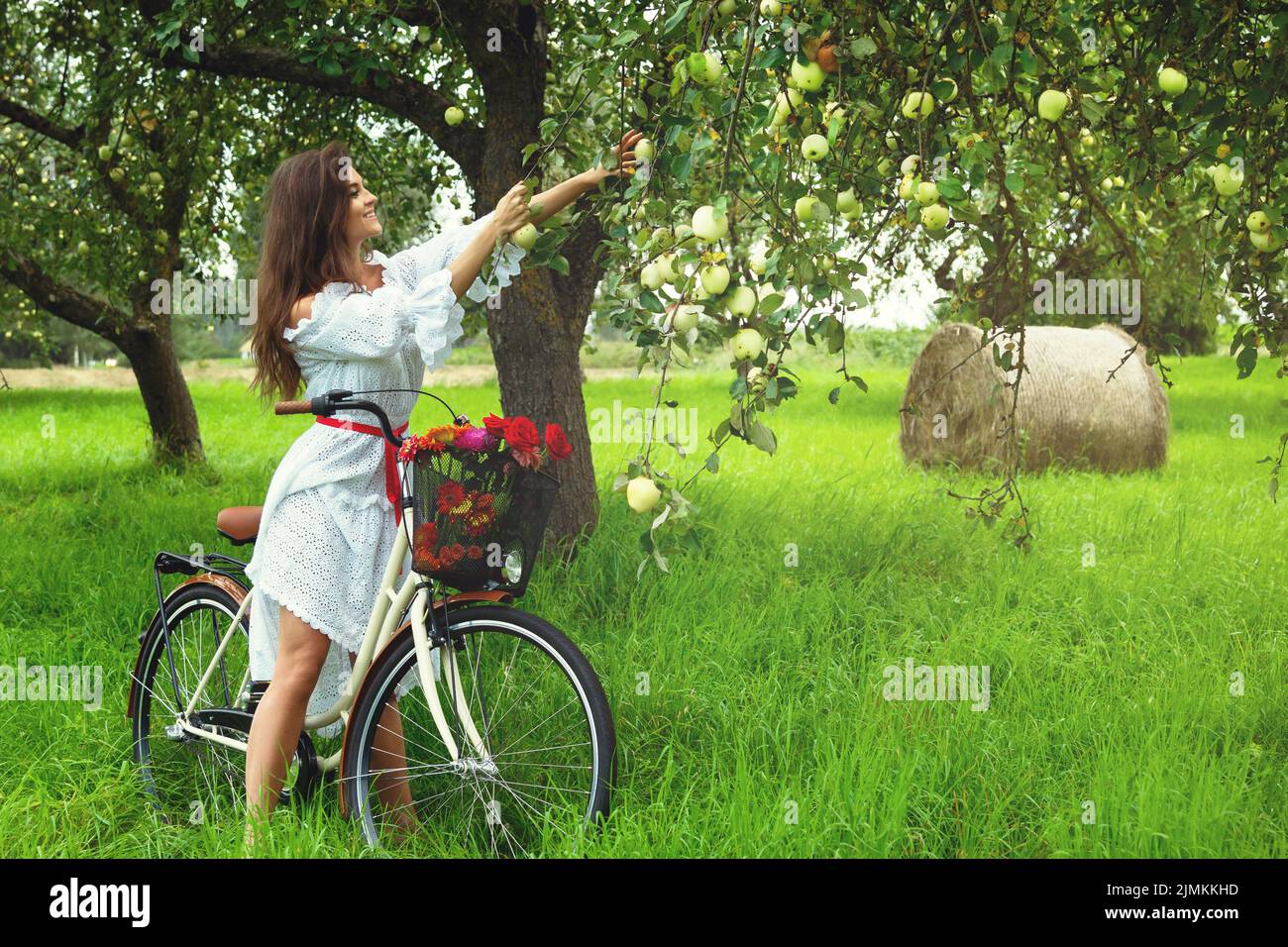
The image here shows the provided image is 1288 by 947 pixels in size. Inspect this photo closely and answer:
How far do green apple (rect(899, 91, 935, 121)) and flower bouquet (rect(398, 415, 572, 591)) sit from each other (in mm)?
1083

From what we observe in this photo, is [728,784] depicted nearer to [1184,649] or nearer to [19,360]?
[1184,649]

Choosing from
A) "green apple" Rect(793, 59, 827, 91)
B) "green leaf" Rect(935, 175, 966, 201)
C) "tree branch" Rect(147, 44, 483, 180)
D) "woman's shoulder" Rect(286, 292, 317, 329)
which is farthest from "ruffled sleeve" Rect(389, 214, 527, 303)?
"tree branch" Rect(147, 44, 483, 180)

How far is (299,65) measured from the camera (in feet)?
16.3

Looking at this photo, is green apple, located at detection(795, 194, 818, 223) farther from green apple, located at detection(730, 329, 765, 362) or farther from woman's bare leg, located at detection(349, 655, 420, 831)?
woman's bare leg, located at detection(349, 655, 420, 831)

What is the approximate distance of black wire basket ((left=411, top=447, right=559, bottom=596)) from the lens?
2432mm

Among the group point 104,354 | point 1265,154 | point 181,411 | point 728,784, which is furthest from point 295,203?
point 104,354

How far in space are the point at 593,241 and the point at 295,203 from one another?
96.0 inches

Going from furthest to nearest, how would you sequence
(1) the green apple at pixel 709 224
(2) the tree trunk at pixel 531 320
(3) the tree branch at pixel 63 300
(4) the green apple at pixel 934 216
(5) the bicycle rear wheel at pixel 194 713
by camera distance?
(3) the tree branch at pixel 63 300 < (2) the tree trunk at pixel 531 320 < (5) the bicycle rear wheel at pixel 194 713 < (4) the green apple at pixel 934 216 < (1) the green apple at pixel 709 224

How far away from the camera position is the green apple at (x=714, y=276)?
6.84ft

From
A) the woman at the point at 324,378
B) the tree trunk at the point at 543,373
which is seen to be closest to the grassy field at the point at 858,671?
the tree trunk at the point at 543,373

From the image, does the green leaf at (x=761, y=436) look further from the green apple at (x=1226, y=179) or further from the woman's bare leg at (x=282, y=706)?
the green apple at (x=1226, y=179)

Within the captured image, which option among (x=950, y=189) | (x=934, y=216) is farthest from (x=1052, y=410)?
(x=950, y=189)

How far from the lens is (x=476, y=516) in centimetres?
244

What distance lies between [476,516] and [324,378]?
691mm
